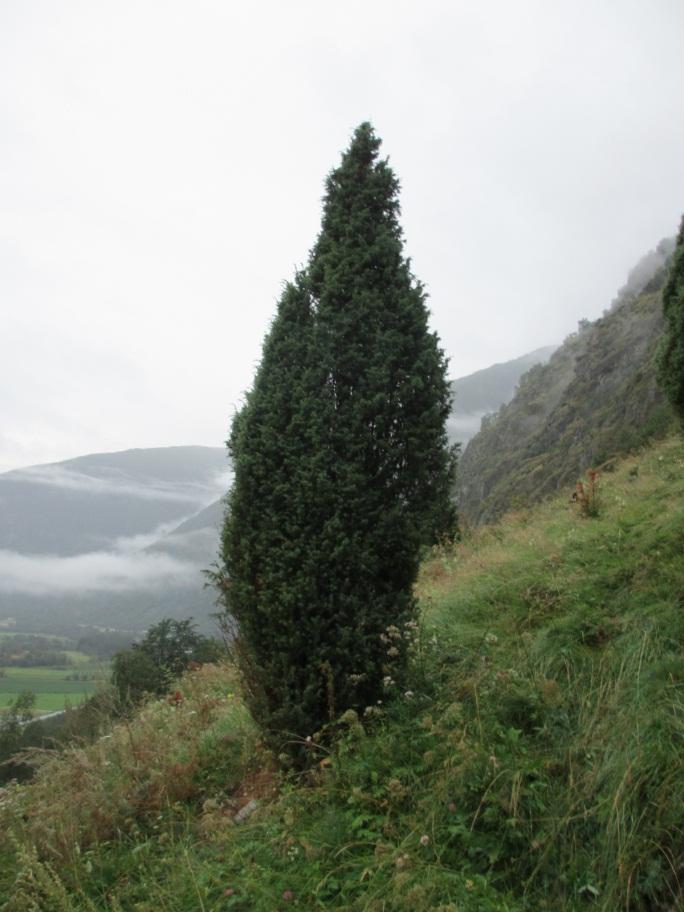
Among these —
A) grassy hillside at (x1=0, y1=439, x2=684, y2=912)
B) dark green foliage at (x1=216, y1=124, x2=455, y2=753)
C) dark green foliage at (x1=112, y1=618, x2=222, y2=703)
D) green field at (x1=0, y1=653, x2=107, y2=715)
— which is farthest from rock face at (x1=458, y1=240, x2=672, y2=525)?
green field at (x1=0, y1=653, x2=107, y2=715)

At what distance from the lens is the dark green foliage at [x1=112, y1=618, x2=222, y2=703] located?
18.5m

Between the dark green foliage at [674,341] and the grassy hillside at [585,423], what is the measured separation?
1506 cm

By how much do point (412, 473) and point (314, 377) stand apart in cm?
112

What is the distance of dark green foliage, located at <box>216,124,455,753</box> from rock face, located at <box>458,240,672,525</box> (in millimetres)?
12333

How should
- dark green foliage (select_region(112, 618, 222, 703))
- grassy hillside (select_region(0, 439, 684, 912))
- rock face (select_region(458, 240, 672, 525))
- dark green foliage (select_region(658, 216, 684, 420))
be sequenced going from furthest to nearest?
1. rock face (select_region(458, 240, 672, 525))
2. dark green foliage (select_region(112, 618, 222, 703))
3. dark green foliage (select_region(658, 216, 684, 420))
4. grassy hillside (select_region(0, 439, 684, 912))

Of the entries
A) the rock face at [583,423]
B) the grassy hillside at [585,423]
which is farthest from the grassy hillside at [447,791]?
the grassy hillside at [585,423]

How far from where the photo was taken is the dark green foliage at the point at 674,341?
7.72 metres

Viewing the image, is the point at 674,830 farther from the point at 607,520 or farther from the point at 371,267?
the point at 607,520

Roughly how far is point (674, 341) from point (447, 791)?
22.4 ft

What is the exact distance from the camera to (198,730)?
5941 mm

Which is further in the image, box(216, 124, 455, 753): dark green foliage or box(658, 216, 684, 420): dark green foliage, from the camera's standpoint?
box(658, 216, 684, 420): dark green foliage

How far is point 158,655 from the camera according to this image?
76.0ft

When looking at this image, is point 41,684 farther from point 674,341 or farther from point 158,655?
point 674,341

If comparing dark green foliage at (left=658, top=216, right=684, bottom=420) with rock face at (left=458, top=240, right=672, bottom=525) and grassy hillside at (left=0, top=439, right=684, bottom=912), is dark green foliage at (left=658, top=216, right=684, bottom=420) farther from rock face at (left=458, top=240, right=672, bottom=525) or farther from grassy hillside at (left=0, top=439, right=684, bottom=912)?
rock face at (left=458, top=240, right=672, bottom=525)
